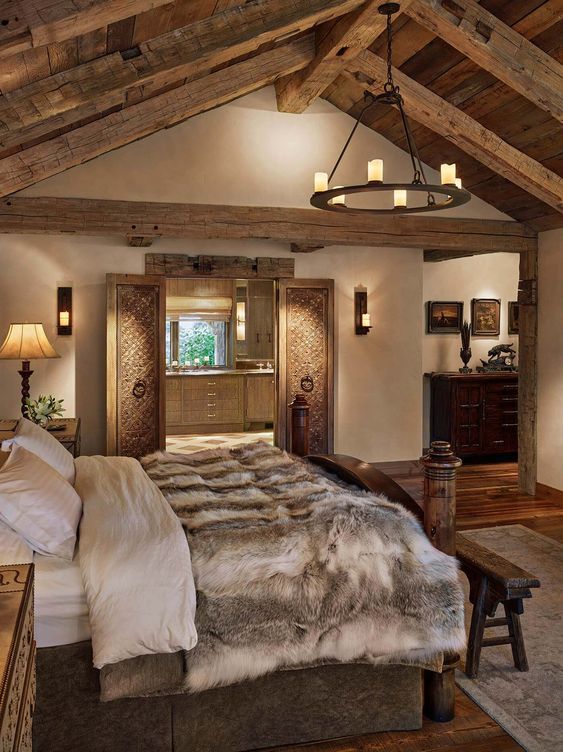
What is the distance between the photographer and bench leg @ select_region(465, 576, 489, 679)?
309 cm

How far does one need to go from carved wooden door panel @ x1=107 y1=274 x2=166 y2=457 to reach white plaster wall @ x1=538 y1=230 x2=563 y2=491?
3610mm

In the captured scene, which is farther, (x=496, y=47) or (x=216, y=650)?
(x=496, y=47)

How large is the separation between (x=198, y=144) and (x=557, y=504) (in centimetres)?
447

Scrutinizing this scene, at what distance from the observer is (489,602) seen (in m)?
3.10

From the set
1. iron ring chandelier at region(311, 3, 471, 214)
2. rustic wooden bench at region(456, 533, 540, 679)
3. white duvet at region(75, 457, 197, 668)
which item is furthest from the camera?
iron ring chandelier at region(311, 3, 471, 214)

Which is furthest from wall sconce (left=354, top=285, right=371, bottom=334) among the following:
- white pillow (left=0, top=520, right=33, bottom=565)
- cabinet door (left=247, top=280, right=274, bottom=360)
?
white pillow (left=0, top=520, right=33, bottom=565)

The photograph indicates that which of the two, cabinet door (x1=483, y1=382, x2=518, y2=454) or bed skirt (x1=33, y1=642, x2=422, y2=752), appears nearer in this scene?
bed skirt (x1=33, y1=642, x2=422, y2=752)

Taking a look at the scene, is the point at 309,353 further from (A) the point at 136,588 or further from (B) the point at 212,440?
(A) the point at 136,588

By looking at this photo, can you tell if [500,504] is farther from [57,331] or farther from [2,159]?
[2,159]

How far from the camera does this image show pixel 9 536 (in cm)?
241

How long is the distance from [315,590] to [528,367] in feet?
15.7

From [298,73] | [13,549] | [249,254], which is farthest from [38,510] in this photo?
[249,254]

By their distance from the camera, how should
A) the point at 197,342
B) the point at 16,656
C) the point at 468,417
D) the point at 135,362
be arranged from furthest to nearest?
the point at 197,342, the point at 468,417, the point at 135,362, the point at 16,656

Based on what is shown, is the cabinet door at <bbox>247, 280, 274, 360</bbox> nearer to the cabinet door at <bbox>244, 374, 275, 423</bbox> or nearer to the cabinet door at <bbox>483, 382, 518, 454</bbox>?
the cabinet door at <bbox>244, 374, 275, 423</bbox>
